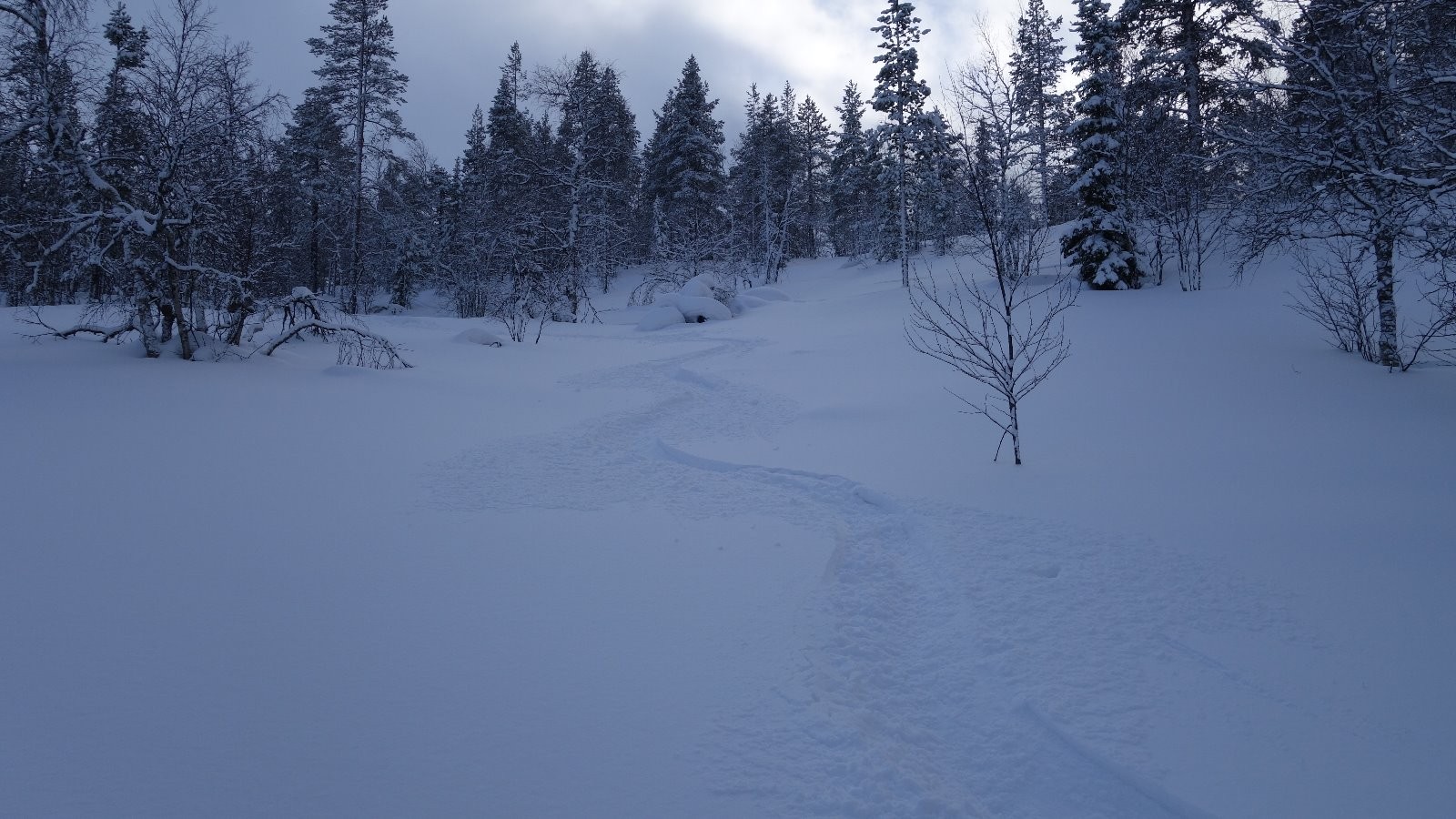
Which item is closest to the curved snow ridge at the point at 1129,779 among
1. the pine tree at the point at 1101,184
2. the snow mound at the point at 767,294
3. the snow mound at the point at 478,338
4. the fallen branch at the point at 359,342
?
the fallen branch at the point at 359,342

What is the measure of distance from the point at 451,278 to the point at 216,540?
31528 mm

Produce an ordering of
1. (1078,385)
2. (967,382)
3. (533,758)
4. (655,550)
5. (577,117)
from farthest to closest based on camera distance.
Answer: (577,117) → (967,382) → (1078,385) → (655,550) → (533,758)

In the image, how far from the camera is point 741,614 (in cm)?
397

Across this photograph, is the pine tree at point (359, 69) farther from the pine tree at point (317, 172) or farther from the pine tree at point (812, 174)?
the pine tree at point (812, 174)

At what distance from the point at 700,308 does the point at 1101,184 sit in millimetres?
12395

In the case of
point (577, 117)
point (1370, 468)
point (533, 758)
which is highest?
point (577, 117)

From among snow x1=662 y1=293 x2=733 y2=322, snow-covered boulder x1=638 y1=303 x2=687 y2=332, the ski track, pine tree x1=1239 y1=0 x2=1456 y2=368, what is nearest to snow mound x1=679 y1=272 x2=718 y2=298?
snow x1=662 y1=293 x2=733 y2=322

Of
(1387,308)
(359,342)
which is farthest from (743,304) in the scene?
(1387,308)

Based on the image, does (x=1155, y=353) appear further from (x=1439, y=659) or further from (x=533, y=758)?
(x=533, y=758)

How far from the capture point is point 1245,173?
8531mm

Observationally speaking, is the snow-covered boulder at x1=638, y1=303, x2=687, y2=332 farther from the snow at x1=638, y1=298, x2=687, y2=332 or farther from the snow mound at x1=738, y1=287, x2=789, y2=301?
the snow mound at x1=738, y1=287, x2=789, y2=301

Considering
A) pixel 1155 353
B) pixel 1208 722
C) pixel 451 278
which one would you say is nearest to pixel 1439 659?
pixel 1208 722

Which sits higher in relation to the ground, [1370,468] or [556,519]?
[1370,468]

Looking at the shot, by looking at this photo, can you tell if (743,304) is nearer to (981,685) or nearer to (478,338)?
(478,338)
